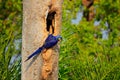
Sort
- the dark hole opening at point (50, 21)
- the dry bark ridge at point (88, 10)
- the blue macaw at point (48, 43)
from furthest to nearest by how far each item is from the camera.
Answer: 1. the dry bark ridge at point (88, 10)
2. the dark hole opening at point (50, 21)
3. the blue macaw at point (48, 43)

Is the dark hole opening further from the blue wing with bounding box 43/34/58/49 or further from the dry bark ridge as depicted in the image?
the dry bark ridge

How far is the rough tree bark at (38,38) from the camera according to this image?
308cm

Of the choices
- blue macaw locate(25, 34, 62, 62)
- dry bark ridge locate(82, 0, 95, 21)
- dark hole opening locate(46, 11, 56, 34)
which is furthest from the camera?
dry bark ridge locate(82, 0, 95, 21)

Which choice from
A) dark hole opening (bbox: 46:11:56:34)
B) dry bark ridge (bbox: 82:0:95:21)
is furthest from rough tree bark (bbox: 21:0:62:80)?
dry bark ridge (bbox: 82:0:95:21)

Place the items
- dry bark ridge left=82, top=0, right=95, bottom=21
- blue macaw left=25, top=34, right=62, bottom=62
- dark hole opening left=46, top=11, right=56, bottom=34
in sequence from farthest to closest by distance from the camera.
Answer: dry bark ridge left=82, top=0, right=95, bottom=21 < dark hole opening left=46, top=11, right=56, bottom=34 < blue macaw left=25, top=34, right=62, bottom=62

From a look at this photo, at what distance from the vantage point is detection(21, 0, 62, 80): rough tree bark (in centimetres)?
308

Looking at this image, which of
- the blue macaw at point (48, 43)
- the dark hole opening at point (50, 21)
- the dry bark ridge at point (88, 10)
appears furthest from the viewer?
the dry bark ridge at point (88, 10)

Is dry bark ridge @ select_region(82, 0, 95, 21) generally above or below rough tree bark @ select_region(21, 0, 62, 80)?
below

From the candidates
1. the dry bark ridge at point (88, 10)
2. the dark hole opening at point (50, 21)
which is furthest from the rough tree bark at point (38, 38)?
the dry bark ridge at point (88, 10)

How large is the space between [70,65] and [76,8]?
5.69m

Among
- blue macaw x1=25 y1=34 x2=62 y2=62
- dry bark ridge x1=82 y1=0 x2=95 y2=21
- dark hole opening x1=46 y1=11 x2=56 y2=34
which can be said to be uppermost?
dark hole opening x1=46 y1=11 x2=56 y2=34

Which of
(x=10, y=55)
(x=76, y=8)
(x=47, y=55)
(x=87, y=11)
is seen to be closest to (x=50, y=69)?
(x=47, y=55)

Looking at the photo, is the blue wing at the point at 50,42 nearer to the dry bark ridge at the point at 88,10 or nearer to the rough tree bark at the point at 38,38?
the rough tree bark at the point at 38,38

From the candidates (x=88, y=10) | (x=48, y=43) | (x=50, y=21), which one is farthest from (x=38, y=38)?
(x=88, y=10)
